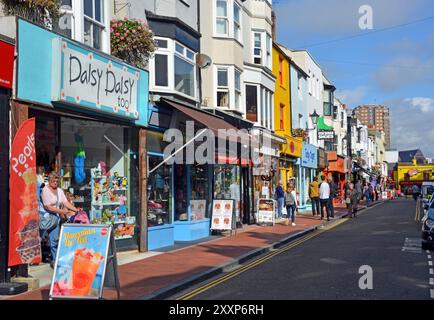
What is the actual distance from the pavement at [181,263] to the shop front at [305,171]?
15432mm

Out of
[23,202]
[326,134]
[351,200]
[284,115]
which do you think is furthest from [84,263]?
[326,134]

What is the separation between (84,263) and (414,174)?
5735 centimetres

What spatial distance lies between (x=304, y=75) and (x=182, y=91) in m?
22.1

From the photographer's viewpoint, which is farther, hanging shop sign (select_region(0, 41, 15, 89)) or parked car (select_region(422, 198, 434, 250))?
parked car (select_region(422, 198, 434, 250))

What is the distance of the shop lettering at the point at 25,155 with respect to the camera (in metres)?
9.23

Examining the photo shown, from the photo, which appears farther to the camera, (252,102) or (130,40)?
(252,102)

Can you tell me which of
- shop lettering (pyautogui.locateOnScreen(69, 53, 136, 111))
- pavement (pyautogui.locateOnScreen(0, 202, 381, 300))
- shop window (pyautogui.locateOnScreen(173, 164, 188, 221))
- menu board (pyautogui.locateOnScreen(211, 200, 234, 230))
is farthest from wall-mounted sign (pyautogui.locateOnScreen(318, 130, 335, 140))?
shop lettering (pyautogui.locateOnScreen(69, 53, 136, 111))

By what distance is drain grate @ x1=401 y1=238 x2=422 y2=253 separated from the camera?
46.6 ft

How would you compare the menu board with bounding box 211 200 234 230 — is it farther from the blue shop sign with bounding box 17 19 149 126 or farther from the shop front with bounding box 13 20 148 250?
the blue shop sign with bounding box 17 19 149 126

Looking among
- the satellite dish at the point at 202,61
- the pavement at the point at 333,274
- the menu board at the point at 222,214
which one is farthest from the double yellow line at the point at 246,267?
the satellite dish at the point at 202,61

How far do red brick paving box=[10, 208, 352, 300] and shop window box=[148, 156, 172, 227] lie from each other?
4.04 feet

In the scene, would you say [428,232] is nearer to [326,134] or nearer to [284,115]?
[284,115]

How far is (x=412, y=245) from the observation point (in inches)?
603

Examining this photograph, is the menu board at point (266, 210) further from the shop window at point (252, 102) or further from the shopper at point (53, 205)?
the shopper at point (53, 205)
